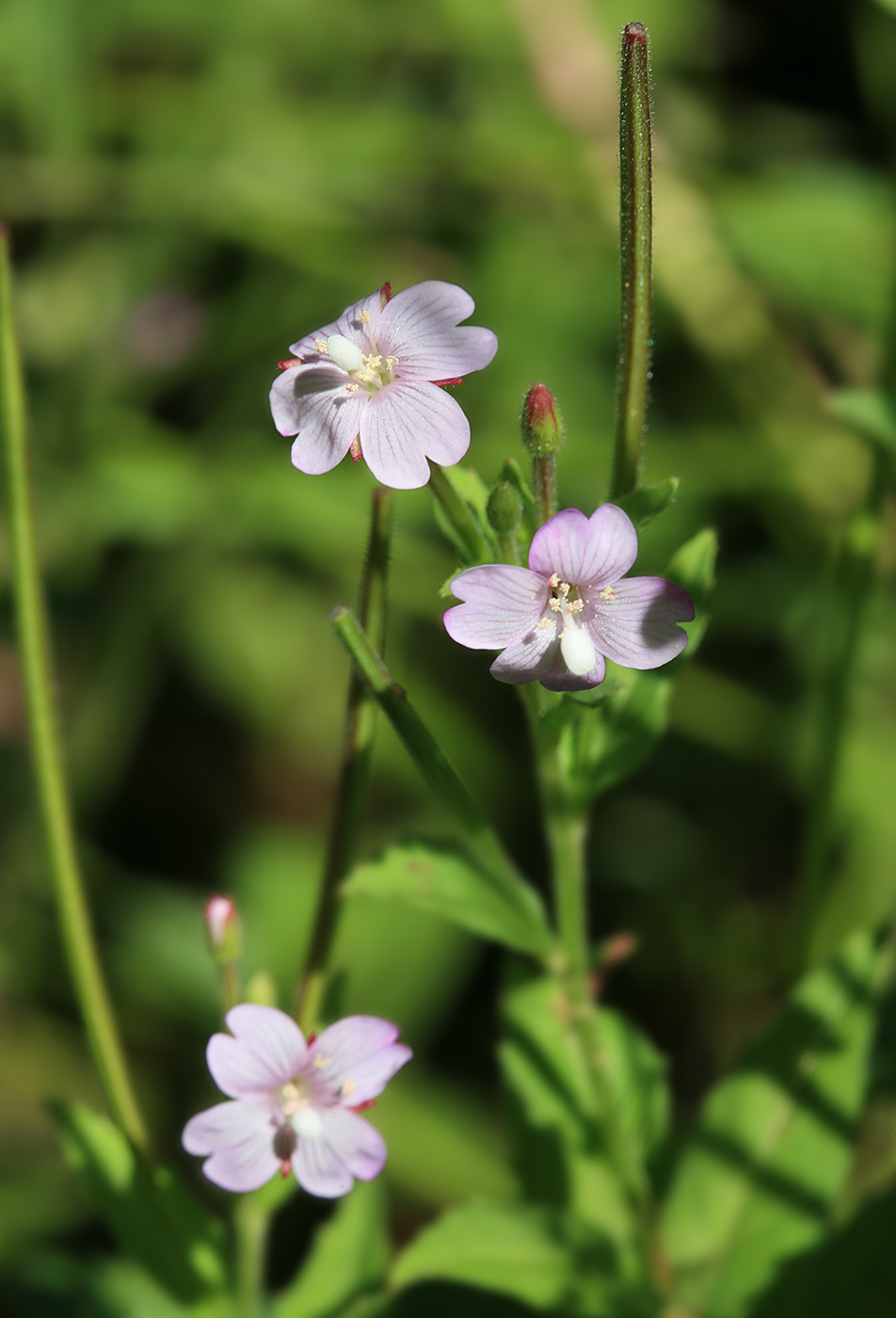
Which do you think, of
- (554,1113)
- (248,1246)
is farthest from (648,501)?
(248,1246)

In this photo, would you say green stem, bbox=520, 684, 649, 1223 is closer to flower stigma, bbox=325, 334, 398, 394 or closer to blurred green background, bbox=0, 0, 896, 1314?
flower stigma, bbox=325, 334, 398, 394

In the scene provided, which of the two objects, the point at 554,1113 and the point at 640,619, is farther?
the point at 554,1113

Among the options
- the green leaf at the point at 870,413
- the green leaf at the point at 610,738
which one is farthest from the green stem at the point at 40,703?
the green leaf at the point at 870,413

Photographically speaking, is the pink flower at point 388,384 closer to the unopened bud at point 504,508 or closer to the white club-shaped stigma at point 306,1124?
the unopened bud at point 504,508

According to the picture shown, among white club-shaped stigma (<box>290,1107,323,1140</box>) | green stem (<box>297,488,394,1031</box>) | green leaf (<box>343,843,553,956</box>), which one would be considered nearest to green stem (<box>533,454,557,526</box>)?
green stem (<box>297,488,394,1031</box>)

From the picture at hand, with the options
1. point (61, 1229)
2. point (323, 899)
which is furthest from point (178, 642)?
point (323, 899)

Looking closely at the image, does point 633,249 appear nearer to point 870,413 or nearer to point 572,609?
point 572,609

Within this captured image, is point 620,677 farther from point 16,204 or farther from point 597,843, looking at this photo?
point 16,204
